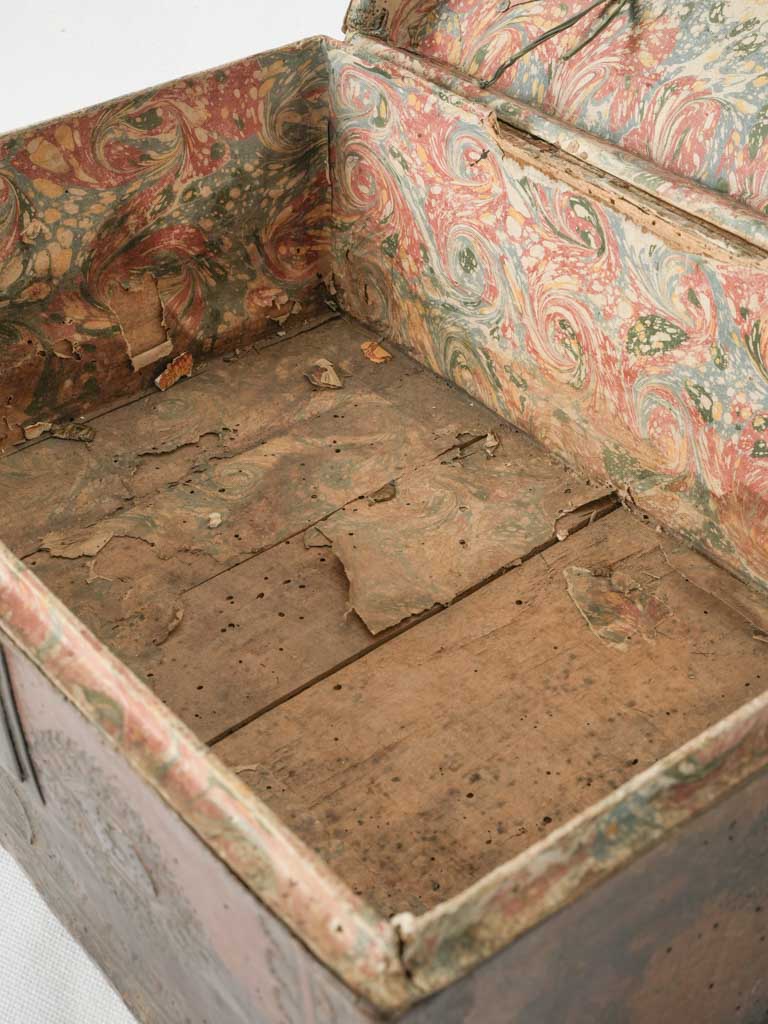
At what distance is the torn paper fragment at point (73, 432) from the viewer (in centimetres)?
293

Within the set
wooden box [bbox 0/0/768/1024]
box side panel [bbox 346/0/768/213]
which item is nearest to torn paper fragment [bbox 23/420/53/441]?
wooden box [bbox 0/0/768/1024]

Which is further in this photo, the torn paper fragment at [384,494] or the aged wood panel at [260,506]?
the torn paper fragment at [384,494]

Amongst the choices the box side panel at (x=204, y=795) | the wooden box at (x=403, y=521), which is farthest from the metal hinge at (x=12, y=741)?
the box side panel at (x=204, y=795)

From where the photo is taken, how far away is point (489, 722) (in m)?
2.30

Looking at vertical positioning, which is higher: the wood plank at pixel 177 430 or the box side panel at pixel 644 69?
the box side panel at pixel 644 69

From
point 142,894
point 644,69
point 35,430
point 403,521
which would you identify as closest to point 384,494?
point 403,521

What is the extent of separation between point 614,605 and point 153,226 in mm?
1272

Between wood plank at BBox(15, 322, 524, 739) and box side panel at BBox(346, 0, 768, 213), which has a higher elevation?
box side panel at BBox(346, 0, 768, 213)

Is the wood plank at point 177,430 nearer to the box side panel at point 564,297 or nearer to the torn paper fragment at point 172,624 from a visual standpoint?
the box side panel at point 564,297

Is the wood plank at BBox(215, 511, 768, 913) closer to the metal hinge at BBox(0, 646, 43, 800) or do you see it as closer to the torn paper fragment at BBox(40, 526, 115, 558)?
the metal hinge at BBox(0, 646, 43, 800)

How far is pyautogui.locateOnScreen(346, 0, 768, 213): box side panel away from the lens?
93.9 inches

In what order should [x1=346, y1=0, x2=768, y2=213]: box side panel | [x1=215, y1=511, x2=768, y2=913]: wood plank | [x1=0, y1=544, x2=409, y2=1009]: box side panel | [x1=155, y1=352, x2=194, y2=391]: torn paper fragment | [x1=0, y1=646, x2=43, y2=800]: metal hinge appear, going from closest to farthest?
[x1=0, y1=544, x2=409, y2=1009]: box side panel → [x1=0, y1=646, x2=43, y2=800]: metal hinge → [x1=215, y1=511, x2=768, y2=913]: wood plank → [x1=346, y1=0, x2=768, y2=213]: box side panel → [x1=155, y1=352, x2=194, y2=391]: torn paper fragment

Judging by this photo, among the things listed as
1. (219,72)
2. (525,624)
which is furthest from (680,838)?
(219,72)

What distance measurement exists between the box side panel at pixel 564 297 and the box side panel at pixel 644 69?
11 centimetres
